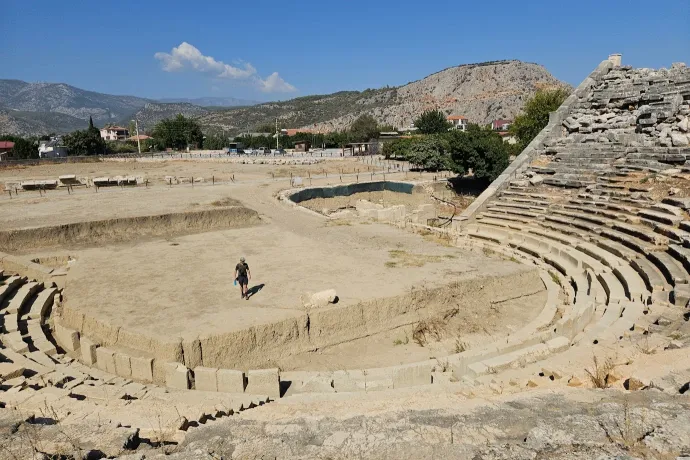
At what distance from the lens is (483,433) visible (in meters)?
4.81

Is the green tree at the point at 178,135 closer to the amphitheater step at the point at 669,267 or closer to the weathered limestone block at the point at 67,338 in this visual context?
the weathered limestone block at the point at 67,338

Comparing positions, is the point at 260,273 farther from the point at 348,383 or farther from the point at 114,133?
the point at 114,133

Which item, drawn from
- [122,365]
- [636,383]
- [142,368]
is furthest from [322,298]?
[636,383]

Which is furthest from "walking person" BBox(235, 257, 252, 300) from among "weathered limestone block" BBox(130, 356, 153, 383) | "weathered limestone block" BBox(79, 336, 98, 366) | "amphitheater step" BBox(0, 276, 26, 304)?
"amphitheater step" BBox(0, 276, 26, 304)

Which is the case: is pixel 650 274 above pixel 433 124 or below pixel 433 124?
below

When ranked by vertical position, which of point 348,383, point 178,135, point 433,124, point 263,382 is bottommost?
point 348,383

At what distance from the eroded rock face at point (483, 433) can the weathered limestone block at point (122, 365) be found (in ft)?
13.0

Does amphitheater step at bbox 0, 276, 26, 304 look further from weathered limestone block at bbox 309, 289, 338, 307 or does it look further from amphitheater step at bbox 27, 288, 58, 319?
weathered limestone block at bbox 309, 289, 338, 307

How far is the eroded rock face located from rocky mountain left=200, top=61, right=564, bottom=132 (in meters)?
113

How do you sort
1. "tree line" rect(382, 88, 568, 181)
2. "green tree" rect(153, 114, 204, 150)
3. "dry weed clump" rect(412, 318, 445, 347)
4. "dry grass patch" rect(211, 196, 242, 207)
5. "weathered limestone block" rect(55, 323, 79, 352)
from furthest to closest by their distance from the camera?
"green tree" rect(153, 114, 204, 150) < "tree line" rect(382, 88, 568, 181) < "dry grass patch" rect(211, 196, 242, 207) < "dry weed clump" rect(412, 318, 445, 347) < "weathered limestone block" rect(55, 323, 79, 352)

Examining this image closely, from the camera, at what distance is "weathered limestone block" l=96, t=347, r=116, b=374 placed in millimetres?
8844

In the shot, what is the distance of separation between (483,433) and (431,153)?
124 feet

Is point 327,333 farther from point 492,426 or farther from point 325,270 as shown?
point 492,426

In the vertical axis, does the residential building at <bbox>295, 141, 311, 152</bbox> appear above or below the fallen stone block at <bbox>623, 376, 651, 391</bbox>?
above
